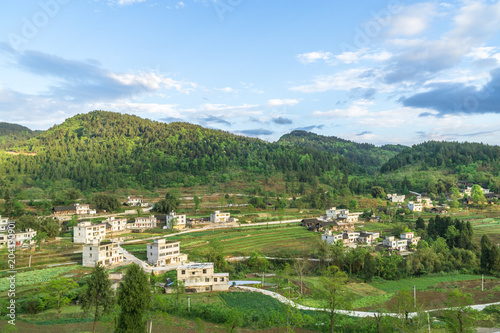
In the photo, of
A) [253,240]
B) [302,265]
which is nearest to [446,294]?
[302,265]

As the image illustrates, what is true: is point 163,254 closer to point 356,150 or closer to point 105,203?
point 105,203

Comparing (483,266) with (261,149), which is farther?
(261,149)

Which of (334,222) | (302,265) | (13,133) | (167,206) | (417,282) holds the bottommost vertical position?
(417,282)

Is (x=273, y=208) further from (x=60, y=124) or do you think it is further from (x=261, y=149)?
(x=60, y=124)

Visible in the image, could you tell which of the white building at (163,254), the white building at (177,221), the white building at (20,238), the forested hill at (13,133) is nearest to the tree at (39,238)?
the white building at (20,238)

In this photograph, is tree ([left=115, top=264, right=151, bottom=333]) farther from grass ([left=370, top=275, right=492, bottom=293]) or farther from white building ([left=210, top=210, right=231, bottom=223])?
white building ([left=210, top=210, right=231, bottom=223])

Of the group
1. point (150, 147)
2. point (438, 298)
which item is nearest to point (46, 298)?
point (438, 298)
